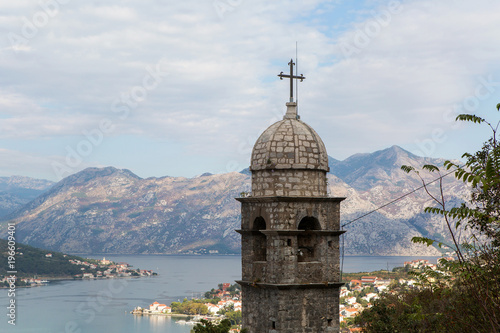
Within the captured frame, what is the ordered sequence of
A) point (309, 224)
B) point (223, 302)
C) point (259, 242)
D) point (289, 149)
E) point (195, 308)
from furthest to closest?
point (195, 308)
point (223, 302)
point (259, 242)
point (309, 224)
point (289, 149)

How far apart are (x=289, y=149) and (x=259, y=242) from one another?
2394 mm

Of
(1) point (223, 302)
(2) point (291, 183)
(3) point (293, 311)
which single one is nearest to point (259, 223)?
(2) point (291, 183)

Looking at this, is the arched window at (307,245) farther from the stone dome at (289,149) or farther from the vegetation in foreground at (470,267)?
the vegetation in foreground at (470,267)

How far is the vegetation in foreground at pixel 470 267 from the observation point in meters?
7.09

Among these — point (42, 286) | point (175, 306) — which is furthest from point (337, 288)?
point (42, 286)

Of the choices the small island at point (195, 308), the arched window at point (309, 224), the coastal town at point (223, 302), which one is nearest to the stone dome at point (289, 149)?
the arched window at point (309, 224)

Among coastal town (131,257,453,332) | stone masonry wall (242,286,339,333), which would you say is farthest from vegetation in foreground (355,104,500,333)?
coastal town (131,257,453,332)

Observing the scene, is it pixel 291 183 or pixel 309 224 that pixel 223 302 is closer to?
pixel 309 224

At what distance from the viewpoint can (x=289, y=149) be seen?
42.3 ft

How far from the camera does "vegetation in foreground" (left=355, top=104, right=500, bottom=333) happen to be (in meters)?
7.09

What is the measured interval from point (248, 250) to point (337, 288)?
7.32 feet

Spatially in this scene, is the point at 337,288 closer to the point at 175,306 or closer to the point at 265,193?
the point at 265,193

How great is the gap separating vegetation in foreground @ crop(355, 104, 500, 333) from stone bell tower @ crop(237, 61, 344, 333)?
6.86 feet

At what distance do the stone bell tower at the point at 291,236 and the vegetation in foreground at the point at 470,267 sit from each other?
2090 millimetres
